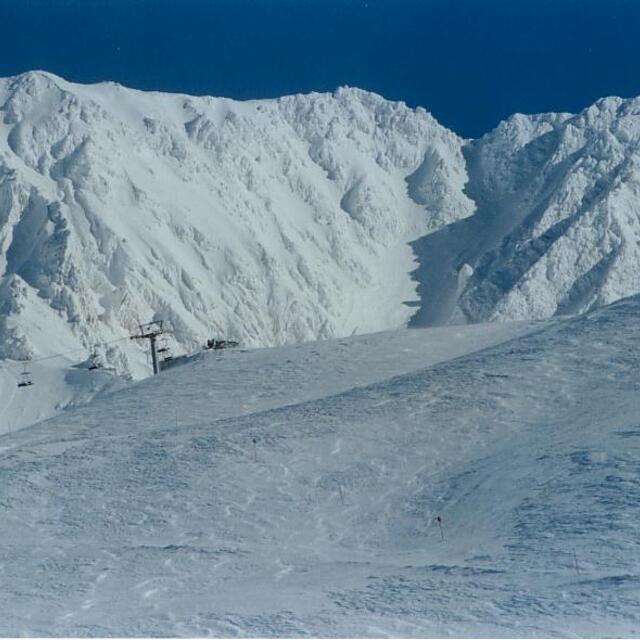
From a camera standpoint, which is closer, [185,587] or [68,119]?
[185,587]

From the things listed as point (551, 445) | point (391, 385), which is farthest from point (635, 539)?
point (391, 385)

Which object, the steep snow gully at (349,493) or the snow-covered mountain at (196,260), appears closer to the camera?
the steep snow gully at (349,493)

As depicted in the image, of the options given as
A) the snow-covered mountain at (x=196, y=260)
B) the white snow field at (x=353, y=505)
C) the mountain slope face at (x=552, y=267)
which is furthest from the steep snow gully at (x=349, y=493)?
the mountain slope face at (x=552, y=267)

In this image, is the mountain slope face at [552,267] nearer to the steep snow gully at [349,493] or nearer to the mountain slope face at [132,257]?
the mountain slope face at [132,257]

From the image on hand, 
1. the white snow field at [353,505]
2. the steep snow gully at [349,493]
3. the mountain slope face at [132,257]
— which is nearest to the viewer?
the white snow field at [353,505]

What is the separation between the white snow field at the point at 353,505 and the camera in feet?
64.5

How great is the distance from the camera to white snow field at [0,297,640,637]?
19656 mm

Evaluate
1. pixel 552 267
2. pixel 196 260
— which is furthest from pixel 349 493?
pixel 552 267

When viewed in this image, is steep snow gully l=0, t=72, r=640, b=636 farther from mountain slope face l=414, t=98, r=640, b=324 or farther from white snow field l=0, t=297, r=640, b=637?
mountain slope face l=414, t=98, r=640, b=324

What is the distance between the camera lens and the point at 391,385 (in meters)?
37.8

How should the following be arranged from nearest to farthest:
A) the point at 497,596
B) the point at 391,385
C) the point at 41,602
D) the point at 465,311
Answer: the point at 497,596
the point at 41,602
the point at 391,385
the point at 465,311

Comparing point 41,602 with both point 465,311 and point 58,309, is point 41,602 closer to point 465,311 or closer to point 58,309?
point 58,309

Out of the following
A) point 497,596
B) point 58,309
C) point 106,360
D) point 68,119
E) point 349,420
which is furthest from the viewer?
point 68,119

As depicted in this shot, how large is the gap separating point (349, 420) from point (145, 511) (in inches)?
306
